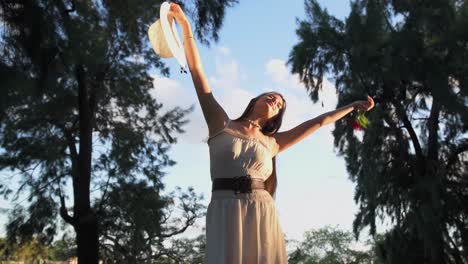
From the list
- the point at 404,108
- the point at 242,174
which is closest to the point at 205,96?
the point at 242,174

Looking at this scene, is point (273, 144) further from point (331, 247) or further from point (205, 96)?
point (331, 247)

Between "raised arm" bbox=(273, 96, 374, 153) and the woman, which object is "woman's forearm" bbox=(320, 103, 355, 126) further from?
the woman

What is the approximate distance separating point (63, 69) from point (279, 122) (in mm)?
5351

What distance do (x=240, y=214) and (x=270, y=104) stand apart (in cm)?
44

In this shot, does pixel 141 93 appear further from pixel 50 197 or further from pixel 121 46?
pixel 50 197

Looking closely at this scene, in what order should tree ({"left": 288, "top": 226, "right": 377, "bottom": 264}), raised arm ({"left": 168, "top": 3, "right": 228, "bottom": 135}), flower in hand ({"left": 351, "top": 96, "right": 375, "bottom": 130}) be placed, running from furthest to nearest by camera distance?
tree ({"left": 288, "top": 226, "right": 377, "bottom": 264}), flower in hand ({"left": 351, "top": 96, "right": 375, "bottom": 130}), raised arm ({"left": 168, "top": 3, "right": 228, "bottom": 135})

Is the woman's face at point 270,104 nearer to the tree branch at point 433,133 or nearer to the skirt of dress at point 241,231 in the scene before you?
the skirt of dress at point 241,231

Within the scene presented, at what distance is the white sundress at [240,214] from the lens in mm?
1617

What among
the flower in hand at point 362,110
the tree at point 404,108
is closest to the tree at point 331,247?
the tree at point 404,108

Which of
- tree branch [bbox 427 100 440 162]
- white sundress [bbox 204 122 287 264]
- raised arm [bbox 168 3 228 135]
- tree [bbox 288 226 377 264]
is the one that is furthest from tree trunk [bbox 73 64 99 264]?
tree [bbox 288 226 377 264]

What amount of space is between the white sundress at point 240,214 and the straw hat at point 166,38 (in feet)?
1.04

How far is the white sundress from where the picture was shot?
1.62m

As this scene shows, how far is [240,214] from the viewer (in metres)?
1.64

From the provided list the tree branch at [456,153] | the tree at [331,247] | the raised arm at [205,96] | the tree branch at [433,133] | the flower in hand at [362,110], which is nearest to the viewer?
the raised arm at [205,96]
